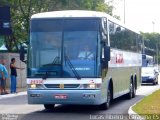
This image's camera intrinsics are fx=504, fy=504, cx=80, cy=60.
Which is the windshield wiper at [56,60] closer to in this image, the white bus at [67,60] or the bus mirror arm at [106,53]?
the white bus at [67,60]

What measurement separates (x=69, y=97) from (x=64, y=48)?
5.24 feet

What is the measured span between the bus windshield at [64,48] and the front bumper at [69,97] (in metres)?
0.52

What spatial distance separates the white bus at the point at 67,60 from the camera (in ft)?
52.7

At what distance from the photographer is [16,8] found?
3988cm

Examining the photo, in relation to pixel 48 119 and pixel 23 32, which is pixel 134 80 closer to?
pixel 48 119

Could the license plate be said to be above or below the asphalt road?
above

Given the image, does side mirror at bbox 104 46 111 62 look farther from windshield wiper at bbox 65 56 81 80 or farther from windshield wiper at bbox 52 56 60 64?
windshield wiper at bbox 52 56 60 64

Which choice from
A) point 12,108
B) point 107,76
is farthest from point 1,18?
point 107,76

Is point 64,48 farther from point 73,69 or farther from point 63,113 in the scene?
point 63,113

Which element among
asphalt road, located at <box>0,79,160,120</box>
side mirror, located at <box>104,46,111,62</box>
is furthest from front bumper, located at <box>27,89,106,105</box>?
side mirror, located at <box>104,46,111,62</box>

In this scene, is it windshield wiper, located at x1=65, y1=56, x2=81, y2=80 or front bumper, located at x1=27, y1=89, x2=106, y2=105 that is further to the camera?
windshield wiper, located at x1=65, y1=56, x2=81, y2=80

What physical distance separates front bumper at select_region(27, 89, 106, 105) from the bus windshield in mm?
519

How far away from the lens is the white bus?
16.1 meters

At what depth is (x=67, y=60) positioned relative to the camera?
53.2ft
